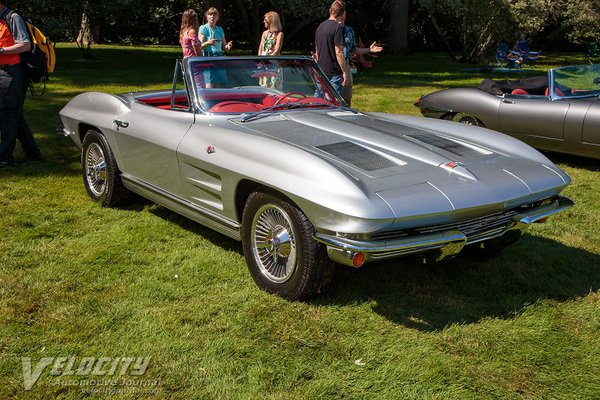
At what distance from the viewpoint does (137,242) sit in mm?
4680

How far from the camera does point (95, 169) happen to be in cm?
546

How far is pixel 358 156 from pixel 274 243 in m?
0.70

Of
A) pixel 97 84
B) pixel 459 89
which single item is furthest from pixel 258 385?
pixel 97 84

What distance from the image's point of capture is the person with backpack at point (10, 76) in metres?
6.12

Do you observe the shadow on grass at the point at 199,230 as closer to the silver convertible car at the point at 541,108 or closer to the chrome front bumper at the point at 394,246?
the chrome front bumper at the point at 394,246

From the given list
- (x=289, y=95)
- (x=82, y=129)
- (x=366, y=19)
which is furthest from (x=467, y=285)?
(x=366, y=19)

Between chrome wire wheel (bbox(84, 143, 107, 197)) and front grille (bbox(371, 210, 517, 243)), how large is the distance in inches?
114

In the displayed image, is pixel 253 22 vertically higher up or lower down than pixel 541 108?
higher up

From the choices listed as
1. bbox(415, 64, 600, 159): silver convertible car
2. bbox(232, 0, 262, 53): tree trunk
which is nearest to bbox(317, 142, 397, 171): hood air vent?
bbox(415, 64, 600, 159): silver convertible car

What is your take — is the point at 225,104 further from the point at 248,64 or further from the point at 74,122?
the point at 74,122

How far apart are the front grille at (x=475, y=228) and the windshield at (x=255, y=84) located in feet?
5.43

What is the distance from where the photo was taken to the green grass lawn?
115 inches

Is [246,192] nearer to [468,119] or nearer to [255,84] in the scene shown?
[255,84]

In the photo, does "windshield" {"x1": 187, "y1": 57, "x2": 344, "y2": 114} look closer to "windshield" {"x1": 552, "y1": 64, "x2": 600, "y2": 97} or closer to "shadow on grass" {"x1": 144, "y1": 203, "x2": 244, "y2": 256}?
"shadow on grass" {"x1": 144, "y1": 203, "x2": 244, "y2": 256}
